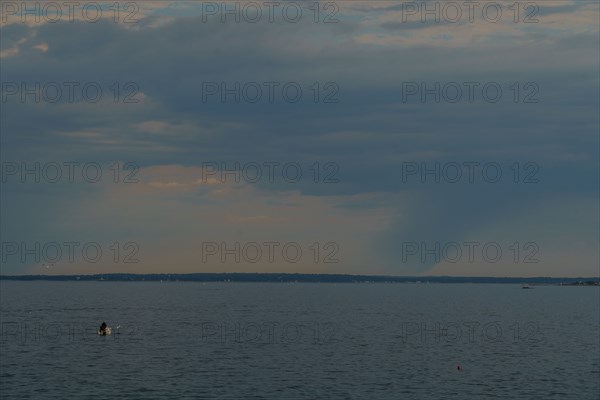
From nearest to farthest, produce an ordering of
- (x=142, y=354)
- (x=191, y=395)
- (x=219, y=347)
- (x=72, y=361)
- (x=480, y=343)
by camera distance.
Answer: (x=191, y=395) → (x=72, y=361) → (x=142, y=354) → (x=219, y=347) → (x=480, y=343)

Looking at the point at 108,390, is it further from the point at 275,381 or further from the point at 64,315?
the point at 64,315

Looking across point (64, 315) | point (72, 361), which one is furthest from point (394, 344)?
point (64, 315)

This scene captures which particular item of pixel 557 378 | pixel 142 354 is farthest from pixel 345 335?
pixel 557 378

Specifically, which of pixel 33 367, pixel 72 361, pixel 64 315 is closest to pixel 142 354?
pixel 72 361

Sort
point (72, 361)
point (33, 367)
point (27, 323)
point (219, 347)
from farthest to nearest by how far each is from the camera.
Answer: point (27, 323) → point (219, 347) → point (72, 361) → point (33, 367)

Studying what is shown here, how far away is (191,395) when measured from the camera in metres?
70.8

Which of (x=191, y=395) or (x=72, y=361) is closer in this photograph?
(x=191, y=395)

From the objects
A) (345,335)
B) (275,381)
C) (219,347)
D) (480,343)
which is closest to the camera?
(275,381)

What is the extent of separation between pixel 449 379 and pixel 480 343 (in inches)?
1467

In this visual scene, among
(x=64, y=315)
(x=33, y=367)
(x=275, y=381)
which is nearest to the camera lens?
(x=275, y=381)

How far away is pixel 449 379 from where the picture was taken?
81.6 m

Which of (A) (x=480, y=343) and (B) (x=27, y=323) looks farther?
(B) (x=27, y=323)

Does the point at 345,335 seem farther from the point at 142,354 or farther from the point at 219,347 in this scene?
the point at 142,354

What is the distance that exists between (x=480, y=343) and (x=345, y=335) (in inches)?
820
